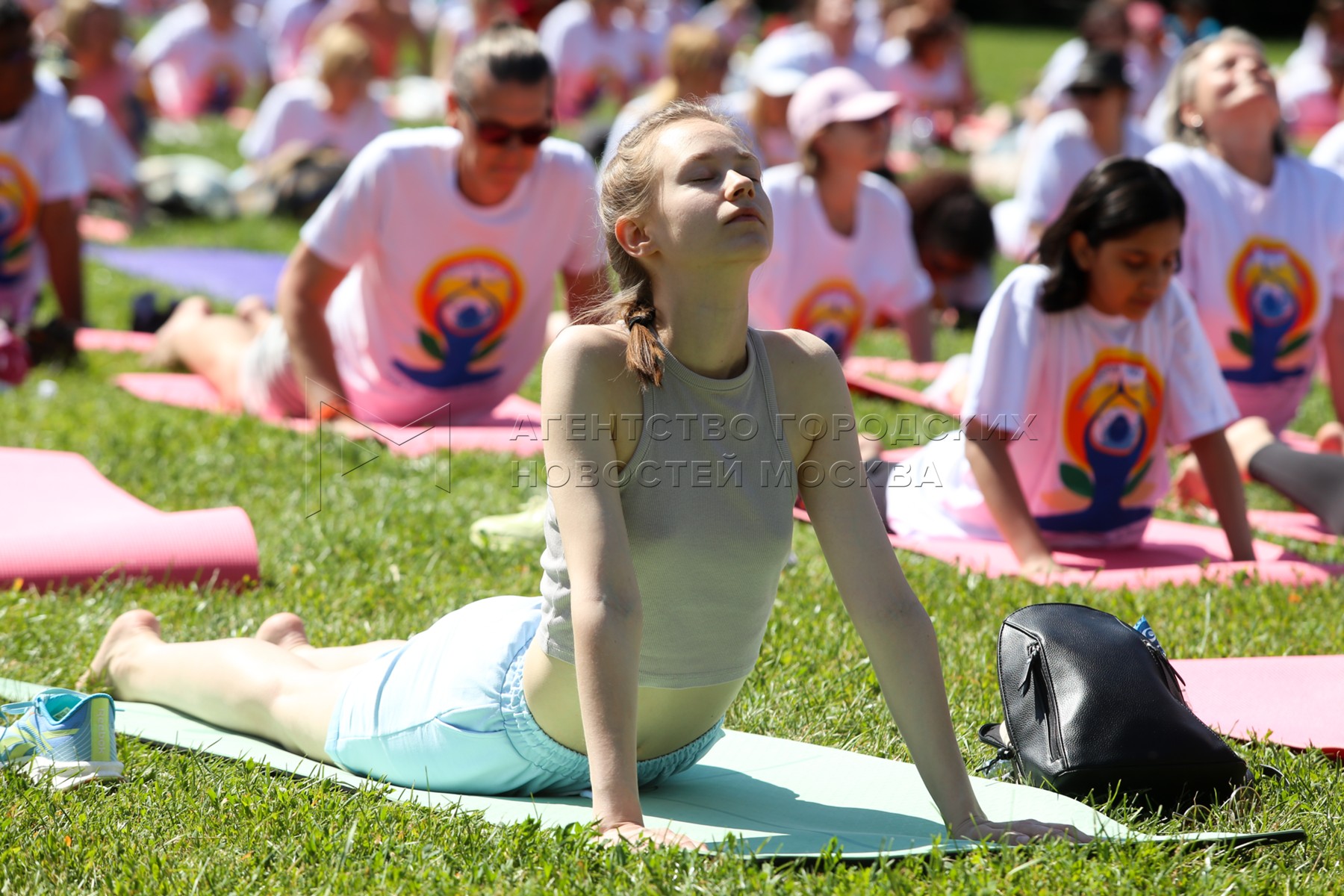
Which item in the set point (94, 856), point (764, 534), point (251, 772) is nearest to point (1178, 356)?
point (764, 534)

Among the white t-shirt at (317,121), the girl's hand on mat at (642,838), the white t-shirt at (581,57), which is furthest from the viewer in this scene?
the white t-shirt at (581,57)

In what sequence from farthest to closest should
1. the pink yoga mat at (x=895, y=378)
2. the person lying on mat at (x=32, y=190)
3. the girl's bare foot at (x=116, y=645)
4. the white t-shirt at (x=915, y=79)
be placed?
the white t-shirt at (x=915, y=79) → the person lying on mat at (x=32, y=190) → the pink yoga mat at (x=895, y=378) → the girl's bare foot at (x=116, y=645)

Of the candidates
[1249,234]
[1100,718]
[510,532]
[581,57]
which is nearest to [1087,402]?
[1249,234]

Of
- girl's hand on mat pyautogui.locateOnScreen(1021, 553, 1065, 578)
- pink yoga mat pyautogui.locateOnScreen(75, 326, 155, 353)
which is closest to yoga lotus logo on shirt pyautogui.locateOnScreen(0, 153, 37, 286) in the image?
pink yoga mat pyautogui.locateOnScreen(75, 326, 155, 353)

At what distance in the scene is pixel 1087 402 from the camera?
4.64 metres

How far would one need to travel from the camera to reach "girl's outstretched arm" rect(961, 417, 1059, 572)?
4516 mm

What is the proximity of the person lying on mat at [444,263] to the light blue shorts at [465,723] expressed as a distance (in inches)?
110

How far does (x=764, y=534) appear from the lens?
2535 mm

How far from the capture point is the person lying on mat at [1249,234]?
5715 mm

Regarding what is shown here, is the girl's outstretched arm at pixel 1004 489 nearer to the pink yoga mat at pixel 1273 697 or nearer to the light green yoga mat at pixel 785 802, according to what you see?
the pink yoga mat at pixel 1273 697

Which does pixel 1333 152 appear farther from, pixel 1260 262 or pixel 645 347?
pixel 645 347

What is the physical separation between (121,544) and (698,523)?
234 cm

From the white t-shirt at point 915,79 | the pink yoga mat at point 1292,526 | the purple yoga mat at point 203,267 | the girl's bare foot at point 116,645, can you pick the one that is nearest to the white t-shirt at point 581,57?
the white t-shirt at point 915,79

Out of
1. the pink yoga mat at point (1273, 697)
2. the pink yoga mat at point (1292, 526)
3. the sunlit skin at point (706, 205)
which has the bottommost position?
the pink yoga mat at point (1292, 526)
